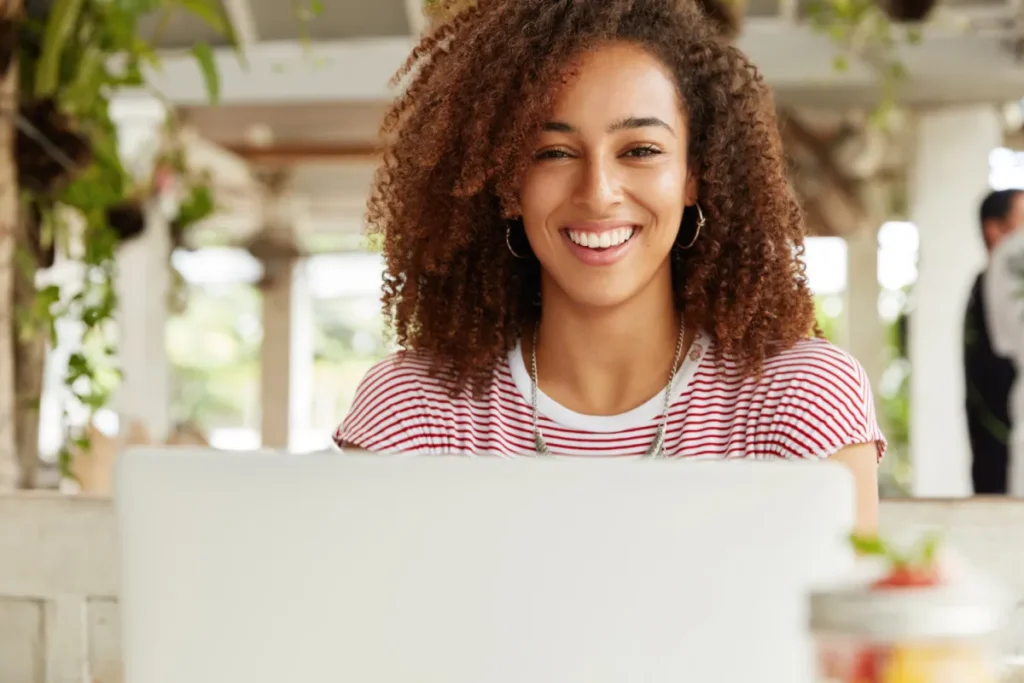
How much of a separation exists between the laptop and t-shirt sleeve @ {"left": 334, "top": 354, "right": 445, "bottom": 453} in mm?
804

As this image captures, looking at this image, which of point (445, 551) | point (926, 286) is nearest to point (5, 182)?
point (445, 551)

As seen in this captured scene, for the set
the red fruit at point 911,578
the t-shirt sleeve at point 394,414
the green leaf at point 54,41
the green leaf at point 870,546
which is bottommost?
the red fruit at point 911,578

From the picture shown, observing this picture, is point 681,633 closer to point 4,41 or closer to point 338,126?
point 4,41

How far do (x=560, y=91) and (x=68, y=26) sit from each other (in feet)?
3.21

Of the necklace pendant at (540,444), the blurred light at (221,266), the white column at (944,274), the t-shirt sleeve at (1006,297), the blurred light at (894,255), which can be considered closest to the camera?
the necklace pendant at (540,444)

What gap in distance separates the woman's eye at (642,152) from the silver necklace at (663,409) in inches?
9.4

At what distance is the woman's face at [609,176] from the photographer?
1.41 meters

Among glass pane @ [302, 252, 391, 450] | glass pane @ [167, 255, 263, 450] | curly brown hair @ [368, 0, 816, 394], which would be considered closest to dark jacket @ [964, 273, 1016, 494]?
curly brown hair @ [368, 0, 816, 394]

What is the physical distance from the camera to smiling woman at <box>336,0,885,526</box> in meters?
1.42

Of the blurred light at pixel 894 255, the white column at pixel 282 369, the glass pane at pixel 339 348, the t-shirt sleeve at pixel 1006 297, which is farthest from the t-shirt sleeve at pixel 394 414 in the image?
the glass pane at pixel 339 348

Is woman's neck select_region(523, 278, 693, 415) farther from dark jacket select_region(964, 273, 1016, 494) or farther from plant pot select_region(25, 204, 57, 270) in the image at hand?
dark jacket select_region(964, 273, 1016, 494)

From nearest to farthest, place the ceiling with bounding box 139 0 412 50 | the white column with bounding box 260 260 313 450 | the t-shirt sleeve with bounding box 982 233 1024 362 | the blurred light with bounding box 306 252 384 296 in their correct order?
the t-shirt sleeve with bounding box 982 233 1024 362, the ceiling with bounding box 139 0 412 50, the white column with bounding box 260 260 313 450, the blurred light with bounding box 306 252 384 296

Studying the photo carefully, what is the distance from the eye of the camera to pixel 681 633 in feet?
2.13

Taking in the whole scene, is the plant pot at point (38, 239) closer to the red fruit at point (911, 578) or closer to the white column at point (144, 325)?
the red fruit at point (911, 578)
